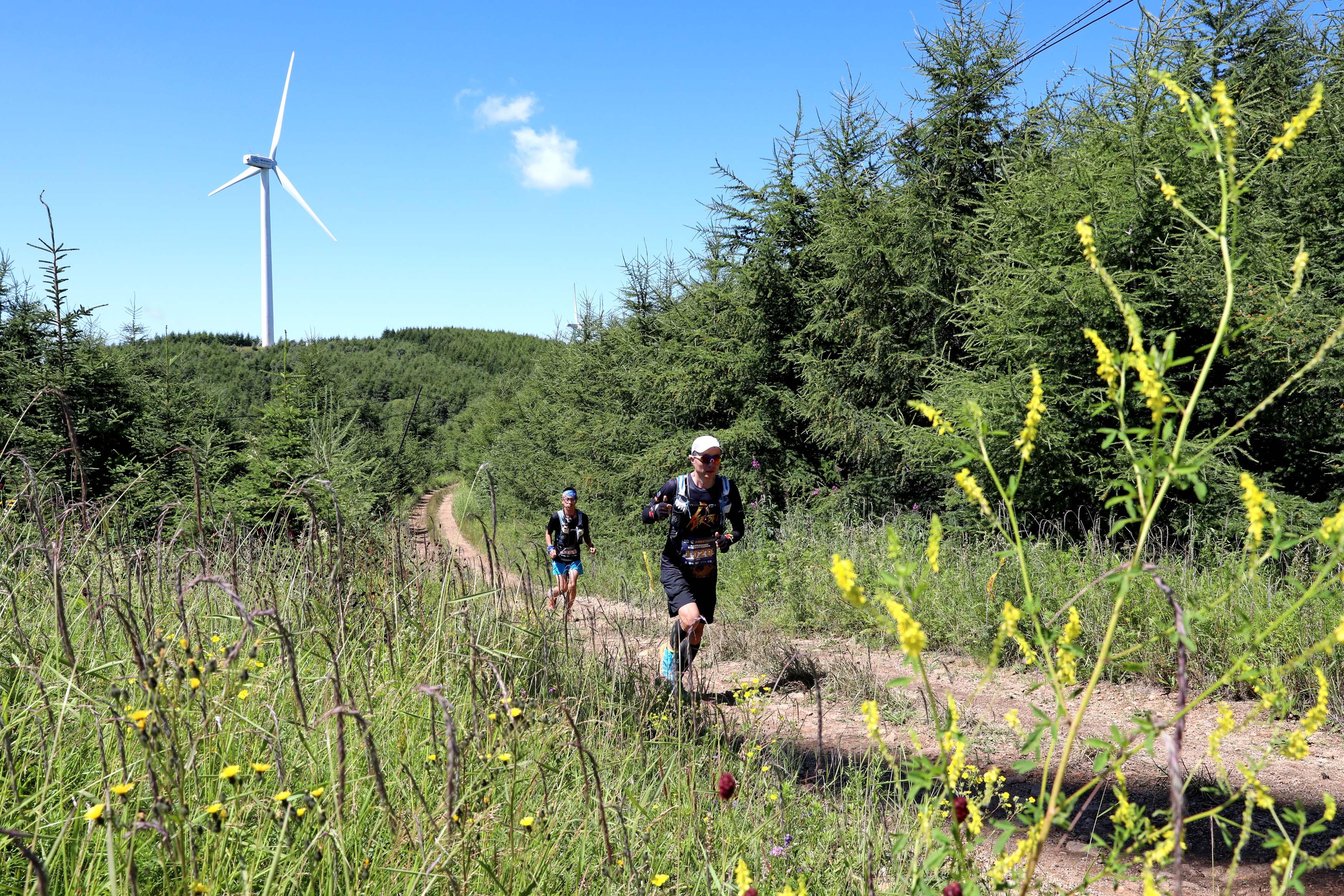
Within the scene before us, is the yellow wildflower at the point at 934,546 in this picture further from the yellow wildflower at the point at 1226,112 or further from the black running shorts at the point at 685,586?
the black running shorts at the point at 685,586

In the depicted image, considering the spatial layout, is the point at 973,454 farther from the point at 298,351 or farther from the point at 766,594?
the point at 298,351

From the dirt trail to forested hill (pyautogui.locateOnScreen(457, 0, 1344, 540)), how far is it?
1.85 meters

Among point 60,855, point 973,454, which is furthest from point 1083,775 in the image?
point 60,855

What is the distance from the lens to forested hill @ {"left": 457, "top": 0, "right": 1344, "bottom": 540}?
7473mm

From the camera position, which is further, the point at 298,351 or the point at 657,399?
the point at 298,351

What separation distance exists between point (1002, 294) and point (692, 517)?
463 cm

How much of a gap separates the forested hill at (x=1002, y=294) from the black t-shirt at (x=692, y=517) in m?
2.75

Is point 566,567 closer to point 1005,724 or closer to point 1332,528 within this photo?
point 1005,724

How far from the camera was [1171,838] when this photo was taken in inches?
55.0

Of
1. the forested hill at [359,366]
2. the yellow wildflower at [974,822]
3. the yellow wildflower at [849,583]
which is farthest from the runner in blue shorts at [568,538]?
the yellow wildflower at [849,583]

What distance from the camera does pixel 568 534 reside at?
906 cm

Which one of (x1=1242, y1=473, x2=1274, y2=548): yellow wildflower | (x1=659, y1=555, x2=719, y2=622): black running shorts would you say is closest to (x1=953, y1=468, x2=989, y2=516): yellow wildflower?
(x1=1242, y1=473, x2=1274, y2=548): yellow wildflower

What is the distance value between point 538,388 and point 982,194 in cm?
1853

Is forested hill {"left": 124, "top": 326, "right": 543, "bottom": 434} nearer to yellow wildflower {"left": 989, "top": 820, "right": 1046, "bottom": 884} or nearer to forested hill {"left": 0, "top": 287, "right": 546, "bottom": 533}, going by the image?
forested hill {"left": 0, "top": 287, "right": 546, "bottom": 533}
